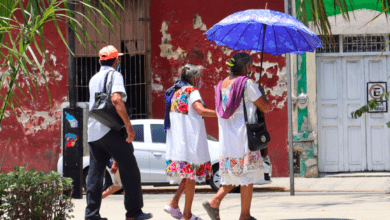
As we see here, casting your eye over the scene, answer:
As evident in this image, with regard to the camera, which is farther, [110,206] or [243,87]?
[110,206]

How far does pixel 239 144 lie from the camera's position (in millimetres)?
6195

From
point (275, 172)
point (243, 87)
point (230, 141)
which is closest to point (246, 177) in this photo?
point (230, 141)

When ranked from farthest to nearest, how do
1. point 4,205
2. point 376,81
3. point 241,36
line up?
point 376,81 → point 241,36 → point 4,205

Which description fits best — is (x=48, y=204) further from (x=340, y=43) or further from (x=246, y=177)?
(x=340, y=43)

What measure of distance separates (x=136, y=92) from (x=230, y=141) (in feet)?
27.8

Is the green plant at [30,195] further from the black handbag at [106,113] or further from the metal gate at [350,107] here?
the metal gate at [350,107]

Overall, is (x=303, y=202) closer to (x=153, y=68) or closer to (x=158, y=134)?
(x=158, y=134)

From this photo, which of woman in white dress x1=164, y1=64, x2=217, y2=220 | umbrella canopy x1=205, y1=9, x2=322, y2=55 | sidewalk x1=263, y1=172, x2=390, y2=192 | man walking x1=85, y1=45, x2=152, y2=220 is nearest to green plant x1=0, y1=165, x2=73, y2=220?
man walking x1=85, y1=45, x2=152, y2=220

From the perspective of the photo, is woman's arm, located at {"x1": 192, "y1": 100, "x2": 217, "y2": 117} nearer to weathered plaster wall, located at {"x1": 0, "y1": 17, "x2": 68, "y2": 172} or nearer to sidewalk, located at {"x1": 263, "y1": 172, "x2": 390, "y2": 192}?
sidewalk, located at {"x1": 263, "y1": 172, "x2": 390, "y2": 192}

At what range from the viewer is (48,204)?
543cm

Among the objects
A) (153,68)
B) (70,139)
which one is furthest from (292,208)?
(153,68)

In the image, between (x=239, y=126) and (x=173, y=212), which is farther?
(x=173, y=212)

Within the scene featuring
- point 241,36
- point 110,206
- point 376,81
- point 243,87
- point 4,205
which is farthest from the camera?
point 376,81

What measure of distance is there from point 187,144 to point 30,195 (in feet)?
6.02
